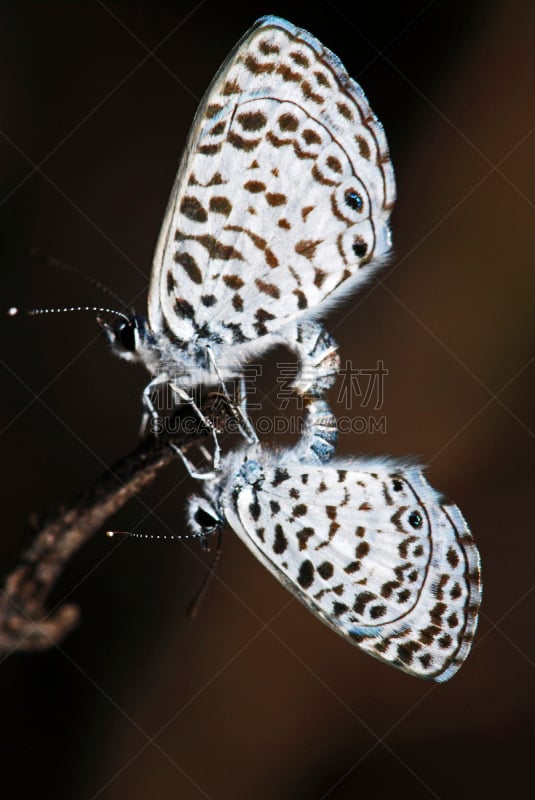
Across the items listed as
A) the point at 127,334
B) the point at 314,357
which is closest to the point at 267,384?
the point at 314,357

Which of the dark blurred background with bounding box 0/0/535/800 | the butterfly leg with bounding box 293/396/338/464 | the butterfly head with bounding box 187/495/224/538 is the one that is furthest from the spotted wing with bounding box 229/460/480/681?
the dark blurred background with bounding box 0/0/535/800

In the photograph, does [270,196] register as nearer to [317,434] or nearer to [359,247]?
[359,247]

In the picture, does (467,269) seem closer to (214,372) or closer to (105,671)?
(214,372)

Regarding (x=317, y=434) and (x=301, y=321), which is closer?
(x=317, y=434)

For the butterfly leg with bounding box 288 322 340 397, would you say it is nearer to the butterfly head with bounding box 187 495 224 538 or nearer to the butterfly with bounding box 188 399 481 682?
the butterfly with bounding box 188 399 481 682

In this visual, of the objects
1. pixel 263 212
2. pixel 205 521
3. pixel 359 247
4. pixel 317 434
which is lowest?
pixel 205 521

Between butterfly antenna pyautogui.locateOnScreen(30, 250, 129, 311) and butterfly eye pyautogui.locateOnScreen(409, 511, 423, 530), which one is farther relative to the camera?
butterfly antenna pyautogui.locateOnScreen(30, 250, 129, 311)

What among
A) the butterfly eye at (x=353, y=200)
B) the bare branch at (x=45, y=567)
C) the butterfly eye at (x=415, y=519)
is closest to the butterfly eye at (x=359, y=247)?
the butterfly eye at (x=353, y=200)
